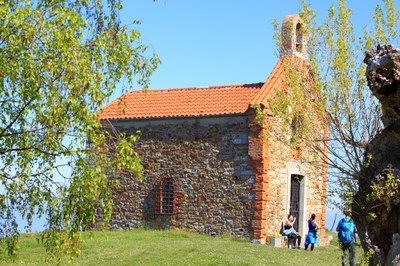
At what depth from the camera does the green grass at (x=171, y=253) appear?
1873 cm

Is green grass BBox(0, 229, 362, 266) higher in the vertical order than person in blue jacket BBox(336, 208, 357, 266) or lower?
lower

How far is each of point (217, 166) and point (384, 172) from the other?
1644cm

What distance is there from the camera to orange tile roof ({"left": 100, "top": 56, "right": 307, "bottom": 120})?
25672 millimetres

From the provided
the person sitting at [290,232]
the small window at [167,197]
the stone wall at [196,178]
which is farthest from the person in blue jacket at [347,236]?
the small window at [167,197]

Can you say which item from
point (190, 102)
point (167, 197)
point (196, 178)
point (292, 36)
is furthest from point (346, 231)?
point (190, 102)

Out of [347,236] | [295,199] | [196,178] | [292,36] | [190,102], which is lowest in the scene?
[347,236]

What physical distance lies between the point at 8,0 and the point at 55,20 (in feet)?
3.09

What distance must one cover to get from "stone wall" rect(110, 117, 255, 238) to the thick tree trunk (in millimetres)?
15194

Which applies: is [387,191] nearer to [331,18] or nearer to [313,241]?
[331,18]

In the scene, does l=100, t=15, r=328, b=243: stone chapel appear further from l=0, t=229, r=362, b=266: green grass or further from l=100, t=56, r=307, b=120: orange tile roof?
l=0, t=229, r=362, b=266: green grass

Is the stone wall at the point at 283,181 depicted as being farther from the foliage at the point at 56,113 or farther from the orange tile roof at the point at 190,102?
the foliage at the point at 56,113

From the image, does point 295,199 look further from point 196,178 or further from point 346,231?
point 346,231

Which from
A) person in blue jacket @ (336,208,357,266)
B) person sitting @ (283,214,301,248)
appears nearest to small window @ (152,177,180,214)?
person sitting @ (283,214,301,248)

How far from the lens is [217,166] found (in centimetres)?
2583
